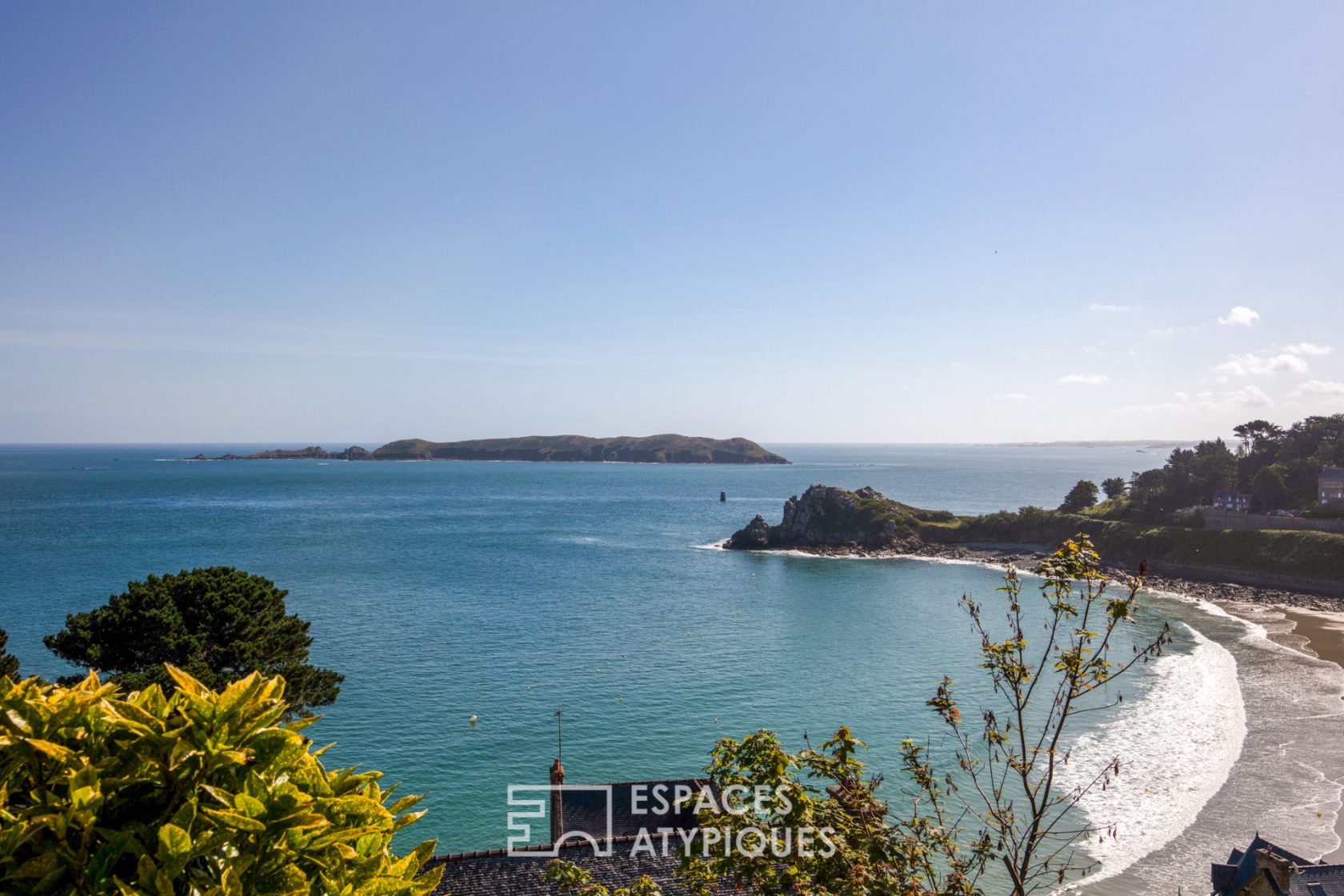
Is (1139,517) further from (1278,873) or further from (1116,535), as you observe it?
(1278,873)

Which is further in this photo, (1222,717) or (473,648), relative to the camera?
(473,648)

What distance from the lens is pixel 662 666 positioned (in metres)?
46.8

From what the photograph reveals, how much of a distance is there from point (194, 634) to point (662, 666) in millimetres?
27505

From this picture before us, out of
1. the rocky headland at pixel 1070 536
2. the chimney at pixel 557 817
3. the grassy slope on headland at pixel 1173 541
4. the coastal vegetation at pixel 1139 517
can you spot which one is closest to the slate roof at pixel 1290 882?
the chimney at pixel 557 817

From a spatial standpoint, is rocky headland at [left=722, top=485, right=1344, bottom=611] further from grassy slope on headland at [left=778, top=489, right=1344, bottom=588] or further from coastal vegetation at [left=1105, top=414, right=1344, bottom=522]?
coastal vegetation at [left=1105, top=414, right=1344, bottom=522]

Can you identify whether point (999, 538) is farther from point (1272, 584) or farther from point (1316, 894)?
point (1316, 894)

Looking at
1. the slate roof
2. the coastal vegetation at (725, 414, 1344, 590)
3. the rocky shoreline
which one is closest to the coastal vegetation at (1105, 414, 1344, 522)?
the coastal vegetation at (725, 414, 1344, 590)

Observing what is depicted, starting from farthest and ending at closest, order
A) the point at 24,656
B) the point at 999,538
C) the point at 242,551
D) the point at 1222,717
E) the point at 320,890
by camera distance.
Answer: the point at 999,538
the point at 242,551
the point at 24,656
the point at 1222,717
the point at 320,890

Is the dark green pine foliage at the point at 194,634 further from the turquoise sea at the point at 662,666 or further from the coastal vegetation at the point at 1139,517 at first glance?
the coastal vegetation at the point at 1139,517

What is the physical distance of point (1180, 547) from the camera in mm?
79688

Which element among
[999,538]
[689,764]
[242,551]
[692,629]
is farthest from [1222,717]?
[242,551]

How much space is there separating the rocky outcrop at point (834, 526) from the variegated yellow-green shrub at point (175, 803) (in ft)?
310

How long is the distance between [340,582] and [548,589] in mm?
19933
